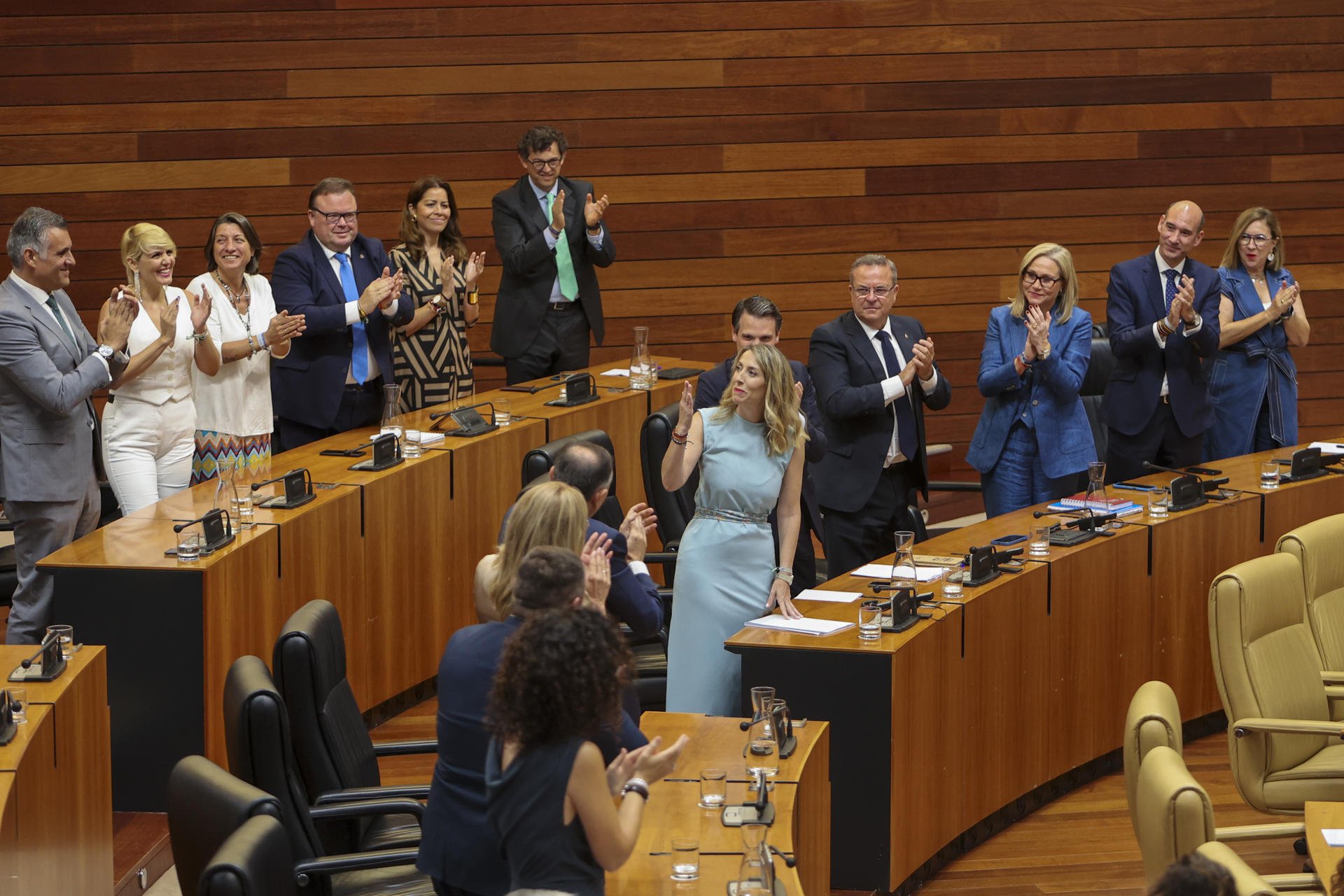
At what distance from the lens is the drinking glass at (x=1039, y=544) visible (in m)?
4.69

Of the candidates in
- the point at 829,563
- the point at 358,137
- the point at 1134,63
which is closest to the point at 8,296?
the point at 829,563

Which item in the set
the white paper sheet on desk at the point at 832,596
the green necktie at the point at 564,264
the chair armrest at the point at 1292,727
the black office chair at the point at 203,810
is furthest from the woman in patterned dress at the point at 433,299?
the black office chair at the point at 203,810

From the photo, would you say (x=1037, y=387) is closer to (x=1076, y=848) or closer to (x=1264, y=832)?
(x=1076, y=848)

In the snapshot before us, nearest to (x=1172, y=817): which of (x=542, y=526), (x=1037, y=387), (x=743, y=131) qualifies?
(x=542, y=526)

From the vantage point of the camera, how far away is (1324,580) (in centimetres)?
Result: 445

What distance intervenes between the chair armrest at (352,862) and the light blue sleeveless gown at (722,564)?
1.47 m

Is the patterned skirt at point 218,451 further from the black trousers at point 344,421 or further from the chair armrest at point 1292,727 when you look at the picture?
the chair armrest at point 1292,727

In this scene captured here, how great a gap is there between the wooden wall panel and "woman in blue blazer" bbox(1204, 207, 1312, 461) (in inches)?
86.1

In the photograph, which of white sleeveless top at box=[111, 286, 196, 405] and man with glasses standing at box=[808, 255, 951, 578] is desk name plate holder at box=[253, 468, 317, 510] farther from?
man with glasses standing at box=[808, 255, 951, 578]

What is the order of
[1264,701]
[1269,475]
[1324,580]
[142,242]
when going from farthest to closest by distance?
[1269,475]
[142,242]
[1324,580]
[1264,701]

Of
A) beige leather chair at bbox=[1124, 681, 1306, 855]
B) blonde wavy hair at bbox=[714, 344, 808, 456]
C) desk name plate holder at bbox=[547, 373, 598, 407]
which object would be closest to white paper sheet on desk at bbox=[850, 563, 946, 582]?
blonde wavy hair at bbox=[714, 344, 808, 456]

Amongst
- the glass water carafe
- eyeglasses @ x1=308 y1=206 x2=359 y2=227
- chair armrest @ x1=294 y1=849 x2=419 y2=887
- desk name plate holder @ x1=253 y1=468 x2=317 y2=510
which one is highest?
eyeglasses @ x1=308 y1=206 x2=359 y2=227

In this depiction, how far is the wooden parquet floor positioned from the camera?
425 centimetres

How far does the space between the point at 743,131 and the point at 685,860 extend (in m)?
5.99
